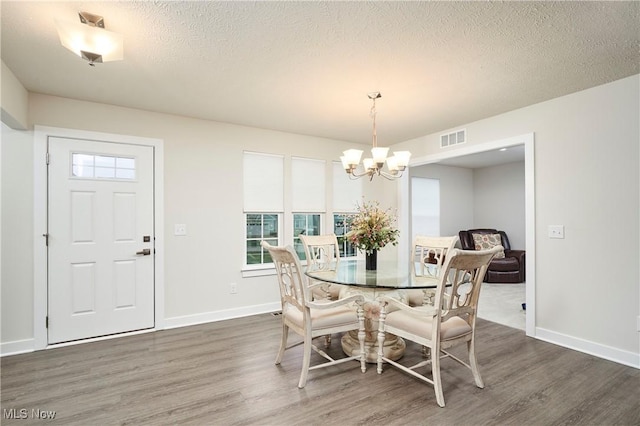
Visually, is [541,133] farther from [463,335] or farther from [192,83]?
[192,83]

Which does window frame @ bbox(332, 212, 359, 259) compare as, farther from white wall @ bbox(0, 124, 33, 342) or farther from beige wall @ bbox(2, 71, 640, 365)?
white wall @ bbox(0, 124, 33, 342)

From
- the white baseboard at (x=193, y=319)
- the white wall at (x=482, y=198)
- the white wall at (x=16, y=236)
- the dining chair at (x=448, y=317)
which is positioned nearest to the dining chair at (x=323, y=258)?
the dining chair at (x=448, y=317)

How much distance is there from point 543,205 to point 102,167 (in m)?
4.70

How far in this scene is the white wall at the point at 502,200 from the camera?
691 cm

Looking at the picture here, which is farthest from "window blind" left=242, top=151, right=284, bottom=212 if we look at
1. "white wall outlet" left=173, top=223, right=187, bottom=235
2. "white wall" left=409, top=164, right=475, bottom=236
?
"white wall" left=409, top=164, right=475, bottom=236

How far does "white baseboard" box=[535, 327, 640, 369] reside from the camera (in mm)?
2686

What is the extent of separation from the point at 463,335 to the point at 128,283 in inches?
133

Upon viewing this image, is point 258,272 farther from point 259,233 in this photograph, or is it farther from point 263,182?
point 263,182

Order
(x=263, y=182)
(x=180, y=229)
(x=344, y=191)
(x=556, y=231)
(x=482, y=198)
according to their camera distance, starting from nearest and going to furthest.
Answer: (x=556, y=231) → (x=180, y=229) → (x=263, y=182) → (x=344, y=191) → (x=482, y=198)

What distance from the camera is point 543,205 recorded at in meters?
Result: 3.31

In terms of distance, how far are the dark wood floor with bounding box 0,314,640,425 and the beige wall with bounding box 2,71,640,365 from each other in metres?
0.42

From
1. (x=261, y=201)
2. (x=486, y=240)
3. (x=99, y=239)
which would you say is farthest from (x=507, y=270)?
(x=99, y=239)

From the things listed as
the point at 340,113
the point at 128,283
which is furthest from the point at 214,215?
the point at 340,113

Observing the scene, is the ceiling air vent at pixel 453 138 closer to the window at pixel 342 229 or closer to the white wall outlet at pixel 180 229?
the window at pixel 342 229
